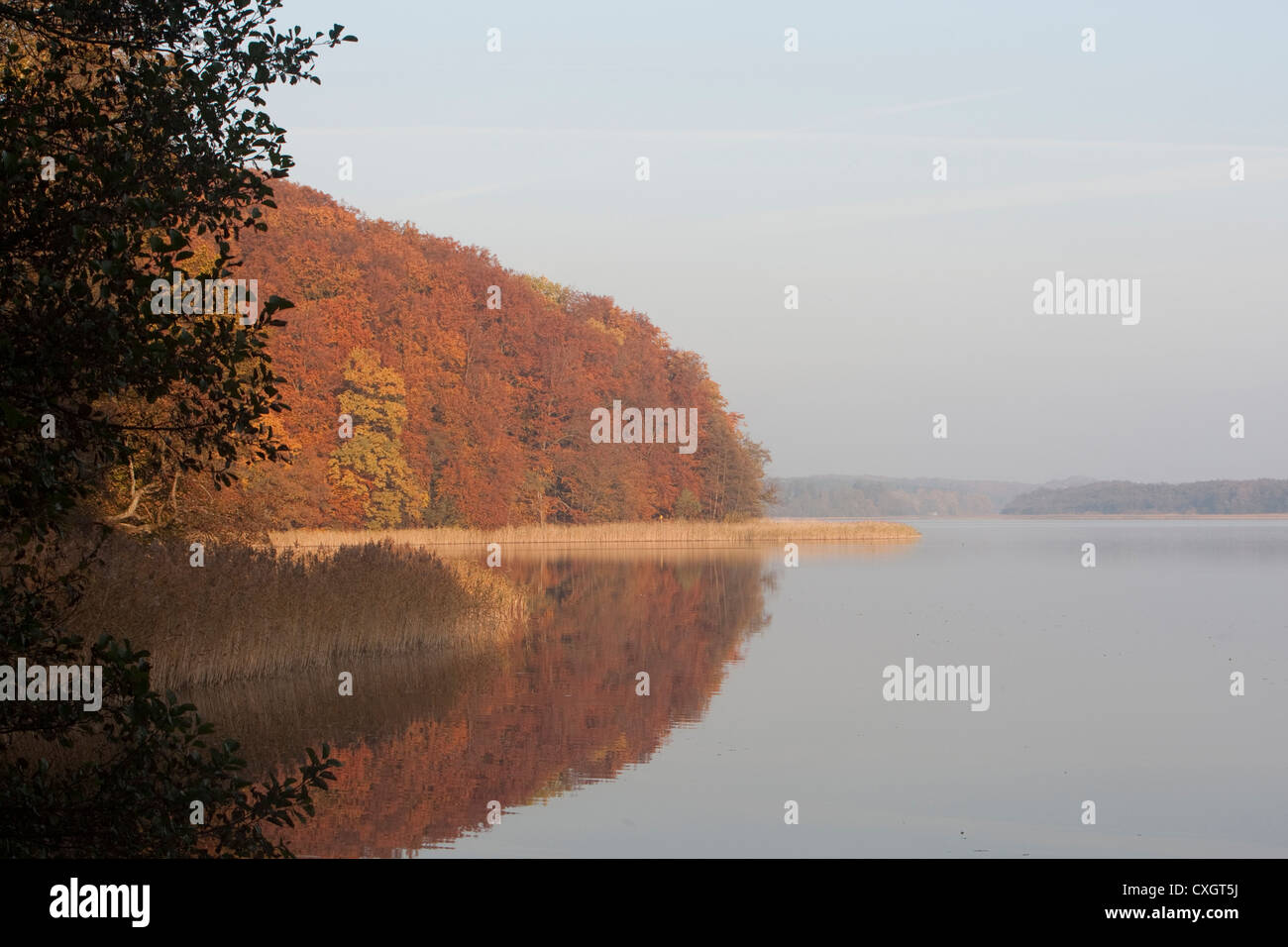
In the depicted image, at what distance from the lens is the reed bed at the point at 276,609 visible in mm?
13734

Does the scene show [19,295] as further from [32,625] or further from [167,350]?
[32,625]

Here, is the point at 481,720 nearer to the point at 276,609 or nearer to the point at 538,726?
the point at 538,726

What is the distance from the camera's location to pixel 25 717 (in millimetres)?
5562

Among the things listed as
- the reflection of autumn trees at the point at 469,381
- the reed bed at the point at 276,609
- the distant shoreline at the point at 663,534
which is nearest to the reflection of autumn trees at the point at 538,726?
the reed bed at the point at 276,609

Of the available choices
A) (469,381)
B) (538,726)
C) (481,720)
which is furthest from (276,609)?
(469,381)

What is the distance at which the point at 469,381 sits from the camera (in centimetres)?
6022

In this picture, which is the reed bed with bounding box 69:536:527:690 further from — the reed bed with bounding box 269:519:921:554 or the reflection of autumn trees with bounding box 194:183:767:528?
the reed bed with bounding box 269:519:921:554

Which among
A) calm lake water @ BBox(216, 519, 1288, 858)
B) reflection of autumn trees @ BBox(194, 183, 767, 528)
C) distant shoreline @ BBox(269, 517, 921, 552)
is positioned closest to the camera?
calm lake water @ BBox(216, 519, 1288, 858)

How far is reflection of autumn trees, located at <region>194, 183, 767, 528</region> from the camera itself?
50188 mm

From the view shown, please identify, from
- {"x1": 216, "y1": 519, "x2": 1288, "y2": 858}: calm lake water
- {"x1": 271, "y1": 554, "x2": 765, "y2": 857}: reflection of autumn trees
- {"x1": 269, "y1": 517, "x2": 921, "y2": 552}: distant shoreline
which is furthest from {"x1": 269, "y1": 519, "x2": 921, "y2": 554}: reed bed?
{"x1": 216, "y1": 519, "x2": 1288, "y2": 858}: calm lake water

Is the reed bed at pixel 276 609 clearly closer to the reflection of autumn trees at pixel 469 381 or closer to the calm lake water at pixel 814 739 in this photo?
the calm lake water at pixel 814 739

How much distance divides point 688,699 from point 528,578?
2038cm

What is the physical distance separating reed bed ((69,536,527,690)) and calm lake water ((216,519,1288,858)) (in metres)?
0.90
